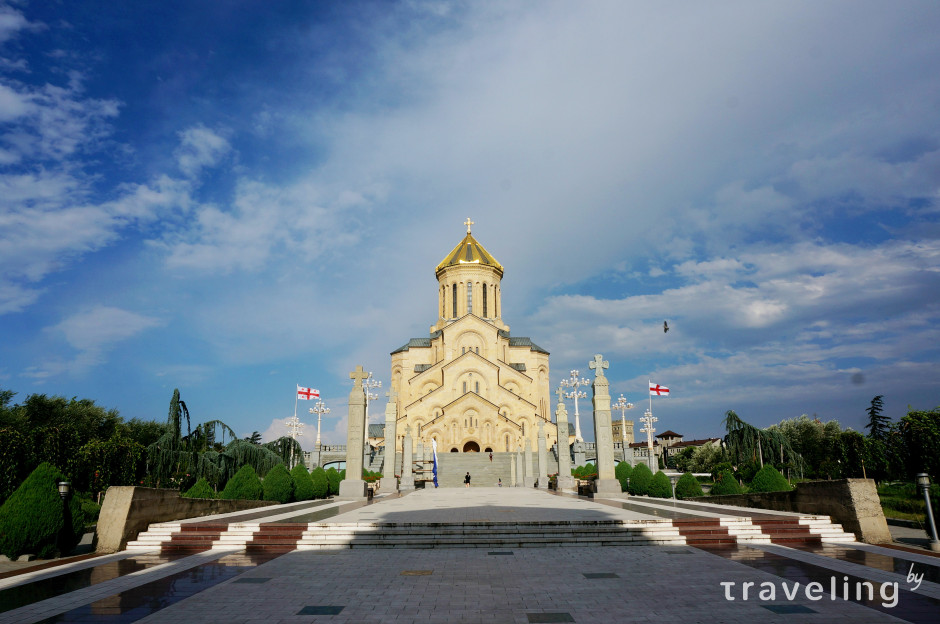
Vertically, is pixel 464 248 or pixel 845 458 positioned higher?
pixel 464 248

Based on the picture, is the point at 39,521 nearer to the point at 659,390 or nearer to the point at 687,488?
the point at 687,488

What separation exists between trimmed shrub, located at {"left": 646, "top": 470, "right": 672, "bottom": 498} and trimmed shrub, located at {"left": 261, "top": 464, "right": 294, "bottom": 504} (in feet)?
39.6

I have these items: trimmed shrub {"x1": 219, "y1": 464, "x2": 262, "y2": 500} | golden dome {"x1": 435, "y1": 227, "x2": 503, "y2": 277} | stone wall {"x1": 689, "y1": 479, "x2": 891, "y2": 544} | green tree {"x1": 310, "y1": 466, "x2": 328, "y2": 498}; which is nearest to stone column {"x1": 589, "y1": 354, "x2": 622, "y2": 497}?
stone wall {"x1": 689, "y1": 479, "x2": 891, "y2": 544}

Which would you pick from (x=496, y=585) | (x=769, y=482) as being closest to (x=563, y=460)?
(x=769, y=482)

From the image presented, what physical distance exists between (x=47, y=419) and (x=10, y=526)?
35925 mm

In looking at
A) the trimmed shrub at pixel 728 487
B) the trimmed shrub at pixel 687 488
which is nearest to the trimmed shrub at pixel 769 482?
the trimmed shrub at pixel 728 487

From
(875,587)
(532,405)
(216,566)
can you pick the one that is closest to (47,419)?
(532,405)

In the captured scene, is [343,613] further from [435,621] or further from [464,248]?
[464,248]

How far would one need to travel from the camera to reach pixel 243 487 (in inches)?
600

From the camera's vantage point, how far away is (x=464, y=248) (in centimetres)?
5816

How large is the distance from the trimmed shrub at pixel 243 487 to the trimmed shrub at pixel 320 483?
313 centimetres

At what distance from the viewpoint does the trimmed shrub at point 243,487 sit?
48.8 ft

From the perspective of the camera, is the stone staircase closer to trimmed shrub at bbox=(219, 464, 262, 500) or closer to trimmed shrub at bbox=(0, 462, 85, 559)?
trimmed shrub at bbox=(219, 464, 262, 500)

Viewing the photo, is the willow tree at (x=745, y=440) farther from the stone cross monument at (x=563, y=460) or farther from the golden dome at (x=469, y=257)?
the golden dome at (x=469, y=257)
